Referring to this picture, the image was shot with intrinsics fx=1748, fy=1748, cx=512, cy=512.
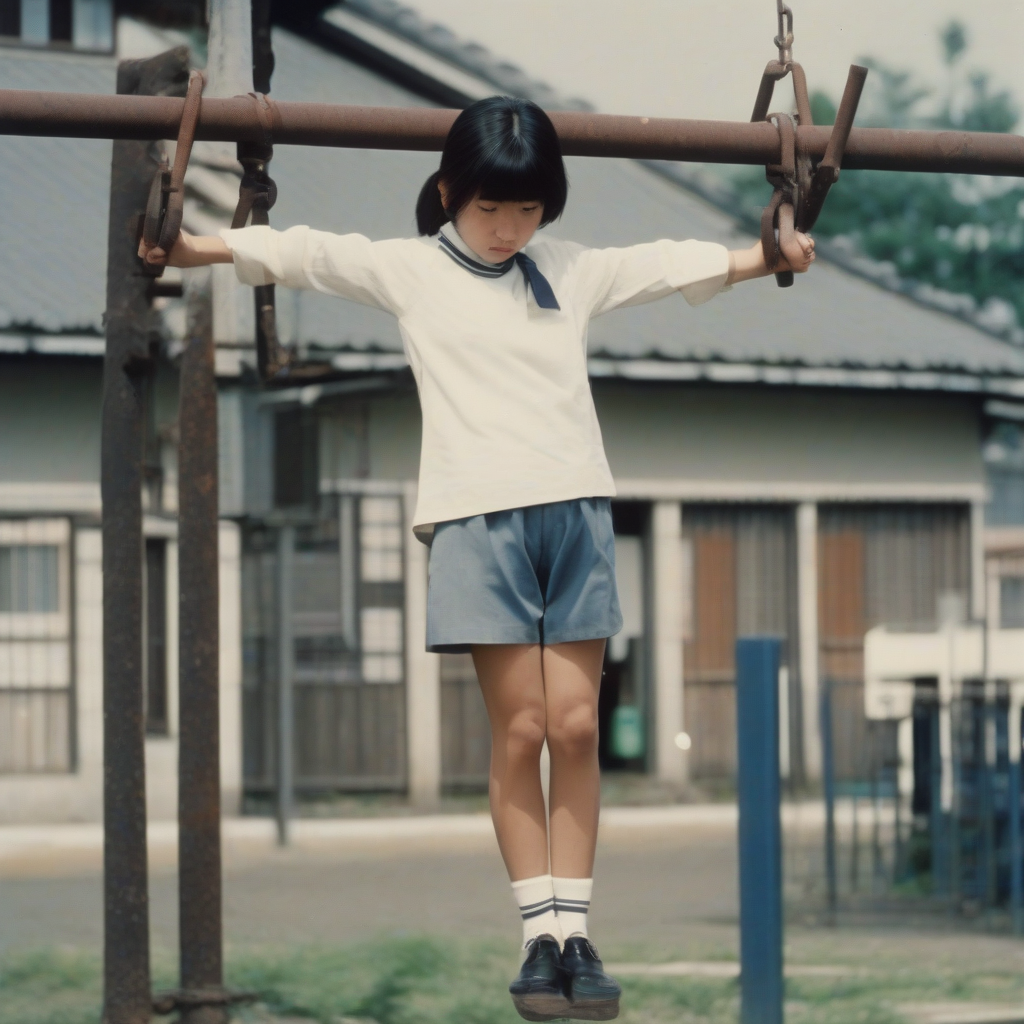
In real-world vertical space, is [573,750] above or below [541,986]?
above

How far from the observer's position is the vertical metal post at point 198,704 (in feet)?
17.6

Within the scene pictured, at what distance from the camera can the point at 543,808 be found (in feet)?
9.70

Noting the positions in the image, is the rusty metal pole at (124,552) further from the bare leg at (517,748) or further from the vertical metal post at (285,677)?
the vertical metal post at (285,677)

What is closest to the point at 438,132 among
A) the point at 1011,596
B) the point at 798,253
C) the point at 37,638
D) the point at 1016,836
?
the point at 798,253

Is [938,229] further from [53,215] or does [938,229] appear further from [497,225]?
[497,225]

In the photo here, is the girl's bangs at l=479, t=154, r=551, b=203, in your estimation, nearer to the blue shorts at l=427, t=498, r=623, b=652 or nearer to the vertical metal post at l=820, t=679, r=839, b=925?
the blue shorts at l=427, t=498, r=623, b=652

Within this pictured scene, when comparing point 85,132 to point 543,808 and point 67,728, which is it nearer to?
point 543,808

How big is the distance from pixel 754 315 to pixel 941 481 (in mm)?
2201

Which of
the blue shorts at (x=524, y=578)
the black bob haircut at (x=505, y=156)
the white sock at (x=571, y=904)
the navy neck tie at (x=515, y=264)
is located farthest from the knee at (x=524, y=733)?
the black bob haircut at (x=505, y=156)

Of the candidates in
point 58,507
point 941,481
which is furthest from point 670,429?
point 58,507

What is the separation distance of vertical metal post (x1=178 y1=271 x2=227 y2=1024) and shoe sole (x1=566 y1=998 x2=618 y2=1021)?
109 inches

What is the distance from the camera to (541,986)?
Answer: 281cm

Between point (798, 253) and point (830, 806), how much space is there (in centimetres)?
602

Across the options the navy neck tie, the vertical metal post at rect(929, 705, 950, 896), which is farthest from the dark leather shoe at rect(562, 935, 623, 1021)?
the vertical metal post at rect(929, 705, 950, 896)
